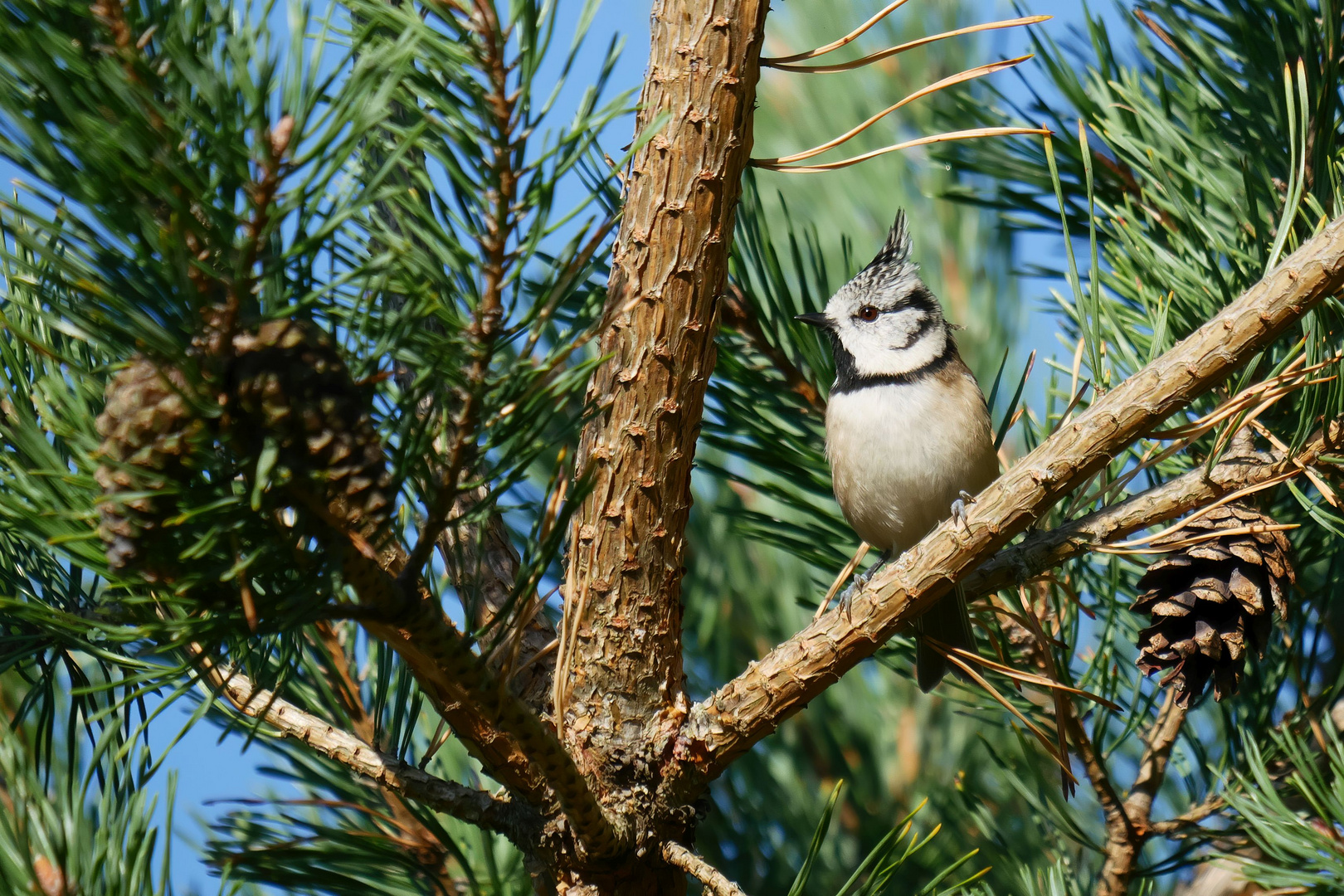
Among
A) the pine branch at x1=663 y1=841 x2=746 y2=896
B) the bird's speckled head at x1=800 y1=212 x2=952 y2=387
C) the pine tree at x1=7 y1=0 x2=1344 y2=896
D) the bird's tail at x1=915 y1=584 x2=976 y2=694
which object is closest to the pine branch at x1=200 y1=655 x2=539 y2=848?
the pine tree at x1=7 y1=0 x2=1344 y2=896

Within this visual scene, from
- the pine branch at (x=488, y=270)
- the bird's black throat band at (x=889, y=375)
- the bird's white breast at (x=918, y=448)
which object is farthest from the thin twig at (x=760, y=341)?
the pine branch at (x=488, y=270)

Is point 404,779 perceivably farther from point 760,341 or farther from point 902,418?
point 902,418

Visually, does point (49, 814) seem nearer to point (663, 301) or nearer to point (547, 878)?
point (547, 878)

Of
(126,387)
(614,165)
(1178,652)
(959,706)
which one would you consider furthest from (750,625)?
(126,387)

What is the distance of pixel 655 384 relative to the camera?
120 cm

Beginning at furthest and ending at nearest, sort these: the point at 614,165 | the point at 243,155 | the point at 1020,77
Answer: the point at 1020,77, the point at 614,165, the point at 243,155

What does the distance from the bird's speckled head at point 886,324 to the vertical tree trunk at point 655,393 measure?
48.9 inches

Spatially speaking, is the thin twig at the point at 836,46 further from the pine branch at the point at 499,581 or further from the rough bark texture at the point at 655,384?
the pine branch at the point at 499,581

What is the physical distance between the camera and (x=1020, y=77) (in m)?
1.81

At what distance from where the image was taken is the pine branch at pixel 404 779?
4.01 ft

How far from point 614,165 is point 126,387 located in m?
0.43

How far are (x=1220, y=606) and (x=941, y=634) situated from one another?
951 millimetres

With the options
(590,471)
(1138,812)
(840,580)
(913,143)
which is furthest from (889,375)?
(590,471)

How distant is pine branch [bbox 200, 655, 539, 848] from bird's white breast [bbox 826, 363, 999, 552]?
41.4 inches
